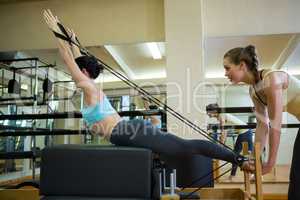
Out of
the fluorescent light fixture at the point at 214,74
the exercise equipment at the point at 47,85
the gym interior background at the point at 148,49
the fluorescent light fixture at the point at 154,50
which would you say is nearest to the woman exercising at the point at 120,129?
the gym interior background at the point at 148,49

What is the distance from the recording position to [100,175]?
155 centimetres

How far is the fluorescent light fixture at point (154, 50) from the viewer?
13.4 ft

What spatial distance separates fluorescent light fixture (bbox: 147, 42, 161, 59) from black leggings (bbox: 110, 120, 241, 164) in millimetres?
2479

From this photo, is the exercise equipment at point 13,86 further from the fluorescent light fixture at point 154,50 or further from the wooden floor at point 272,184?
the fluorescent light fixture at point 154,50

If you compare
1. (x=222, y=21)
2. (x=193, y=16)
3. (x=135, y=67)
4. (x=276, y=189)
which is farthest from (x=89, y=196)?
(x=135, y=67)

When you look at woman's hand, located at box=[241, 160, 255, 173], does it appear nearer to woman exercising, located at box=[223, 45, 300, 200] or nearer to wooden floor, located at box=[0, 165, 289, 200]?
woman exercising, located at box=[223, 45, 300, 200]

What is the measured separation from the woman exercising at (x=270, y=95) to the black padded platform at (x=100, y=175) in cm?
60

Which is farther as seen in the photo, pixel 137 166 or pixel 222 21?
pixel 222 21

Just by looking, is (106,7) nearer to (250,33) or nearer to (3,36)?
(3,36)

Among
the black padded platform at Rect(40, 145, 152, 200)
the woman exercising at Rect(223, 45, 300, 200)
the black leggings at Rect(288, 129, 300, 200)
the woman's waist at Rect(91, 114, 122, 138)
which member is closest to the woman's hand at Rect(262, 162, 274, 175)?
the woman exercising at Rect(223, 45, 300, 200)

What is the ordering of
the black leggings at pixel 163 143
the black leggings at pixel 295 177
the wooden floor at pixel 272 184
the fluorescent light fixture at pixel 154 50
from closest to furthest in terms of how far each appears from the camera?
the black leggings at pixel 295 177, the black leggings at pixel 163 143, the wooden floor at pixel 272 184, the fluorescent light fixture at pixel 154 50

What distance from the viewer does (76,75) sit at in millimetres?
1934

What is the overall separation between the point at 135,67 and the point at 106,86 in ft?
1.90

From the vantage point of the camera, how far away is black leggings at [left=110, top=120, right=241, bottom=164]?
5.17ft
